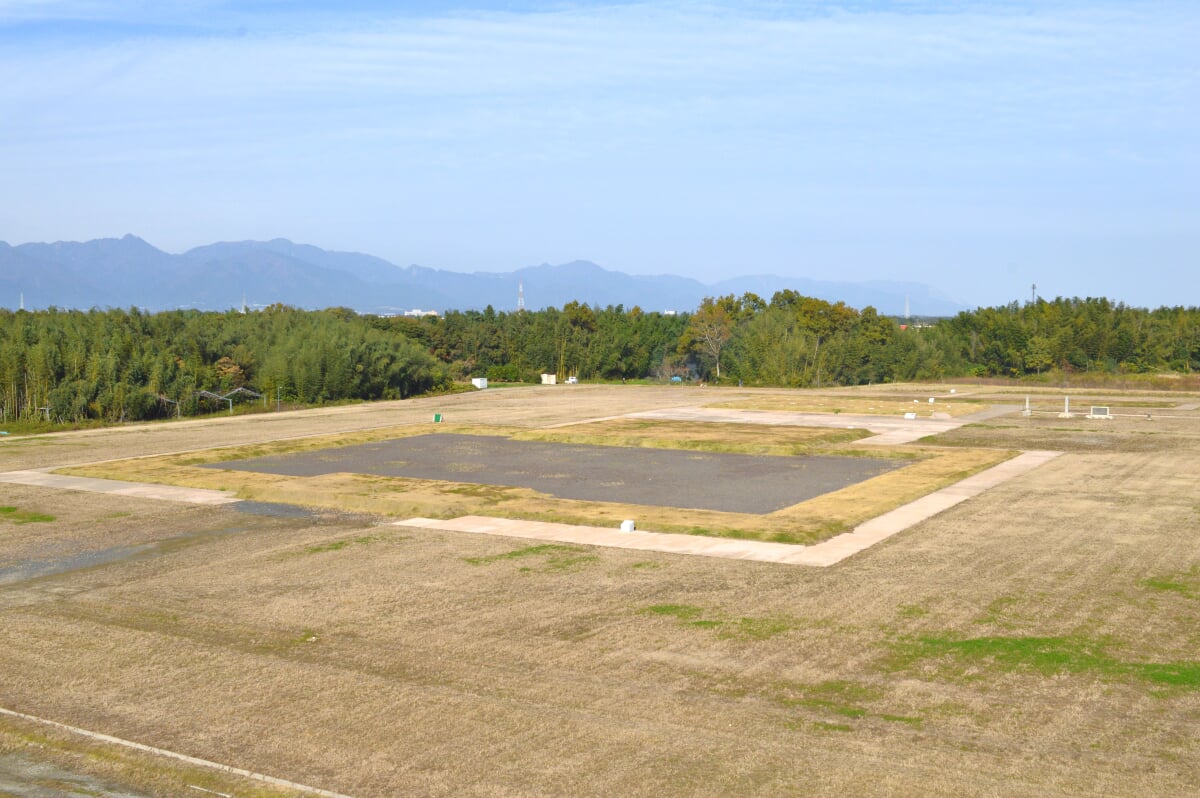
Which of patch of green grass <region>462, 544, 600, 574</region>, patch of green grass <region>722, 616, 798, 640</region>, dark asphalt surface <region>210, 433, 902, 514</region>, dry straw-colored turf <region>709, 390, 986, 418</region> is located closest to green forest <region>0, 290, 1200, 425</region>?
dark asphalt surface <region>210, 433, 902, 514</region>

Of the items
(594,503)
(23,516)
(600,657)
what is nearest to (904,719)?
(600,657)

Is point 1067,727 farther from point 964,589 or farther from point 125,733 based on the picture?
point 125,733

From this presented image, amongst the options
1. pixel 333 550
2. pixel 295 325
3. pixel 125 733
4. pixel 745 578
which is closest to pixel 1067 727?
pixel 745 578

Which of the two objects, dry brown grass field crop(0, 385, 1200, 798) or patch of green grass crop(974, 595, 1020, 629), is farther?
patch of green grass crop(974, 595, 1020, 629)

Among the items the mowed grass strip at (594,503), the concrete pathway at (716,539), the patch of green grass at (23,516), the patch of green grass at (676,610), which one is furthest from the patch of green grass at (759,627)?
A: the patch of green grass at (23,516)

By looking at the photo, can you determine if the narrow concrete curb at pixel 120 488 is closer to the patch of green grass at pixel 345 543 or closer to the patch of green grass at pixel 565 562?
the patch of green grass at pixel 345 543

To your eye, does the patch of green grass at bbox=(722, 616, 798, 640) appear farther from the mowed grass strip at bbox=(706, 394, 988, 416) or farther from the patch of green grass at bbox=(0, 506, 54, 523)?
the mowed grass strip at bbox=(706, 394, 988, 416)

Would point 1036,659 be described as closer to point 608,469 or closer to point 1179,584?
point 1179,584
